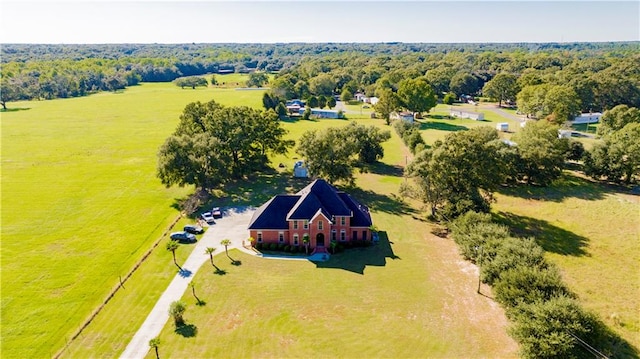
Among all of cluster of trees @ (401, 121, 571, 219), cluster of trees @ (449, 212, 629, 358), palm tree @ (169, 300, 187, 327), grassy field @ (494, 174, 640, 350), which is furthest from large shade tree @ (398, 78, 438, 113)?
palm tree @ (169, 300, 187, 327)

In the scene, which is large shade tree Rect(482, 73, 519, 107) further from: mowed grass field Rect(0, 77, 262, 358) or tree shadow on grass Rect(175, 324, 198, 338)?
tree shadow on grass Rect(175, 324, 198, 338)

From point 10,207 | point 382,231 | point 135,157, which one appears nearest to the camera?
point 382,231

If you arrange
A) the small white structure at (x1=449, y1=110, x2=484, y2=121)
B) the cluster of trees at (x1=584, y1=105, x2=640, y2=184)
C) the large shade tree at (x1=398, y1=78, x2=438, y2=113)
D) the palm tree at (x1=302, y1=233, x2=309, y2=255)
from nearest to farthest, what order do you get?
the palm tree at (x1=302, y1=233, x2=309, y2=255) → the cluster of trees at (x1=584, y1=105, x2=640, y2=184) → the large shade tree at (x1=398, y1=78, x2=438, y2=113) → the small white structure at (x1=449, y1=110, x2=484, y2=121)

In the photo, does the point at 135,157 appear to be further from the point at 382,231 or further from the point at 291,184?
the point at 382,231

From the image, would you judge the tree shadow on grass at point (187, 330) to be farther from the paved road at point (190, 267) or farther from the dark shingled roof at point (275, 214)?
the dark shingled roof at point (275, 214)

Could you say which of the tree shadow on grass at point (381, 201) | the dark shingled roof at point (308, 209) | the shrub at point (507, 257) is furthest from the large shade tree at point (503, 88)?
the shrub at point (507, 257)

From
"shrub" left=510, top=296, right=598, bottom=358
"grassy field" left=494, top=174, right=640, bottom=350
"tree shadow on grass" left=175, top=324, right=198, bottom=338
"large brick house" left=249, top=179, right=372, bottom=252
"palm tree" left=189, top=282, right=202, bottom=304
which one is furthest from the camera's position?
"large brick house" left=249, top=179, right=372, bottom=252

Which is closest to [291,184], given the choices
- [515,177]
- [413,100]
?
[515,177]
